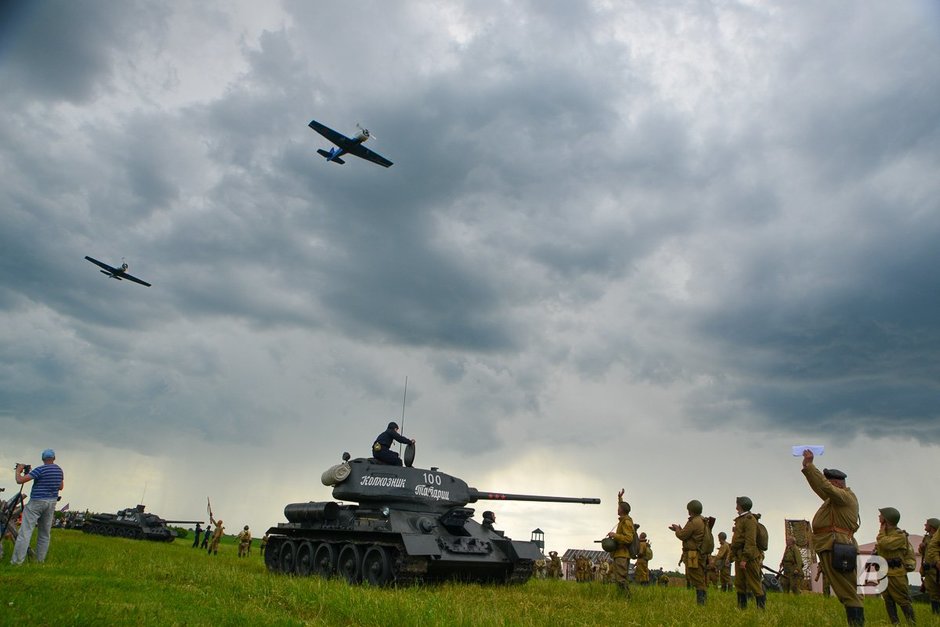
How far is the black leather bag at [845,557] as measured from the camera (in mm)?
7969

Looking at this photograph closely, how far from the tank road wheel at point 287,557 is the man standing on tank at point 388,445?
3105 mm

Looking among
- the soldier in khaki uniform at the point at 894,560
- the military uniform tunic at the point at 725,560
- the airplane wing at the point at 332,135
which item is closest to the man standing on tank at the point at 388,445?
the soldier in khaki uniform at the point at 894,560

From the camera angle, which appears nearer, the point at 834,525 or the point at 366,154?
the point at 834,525

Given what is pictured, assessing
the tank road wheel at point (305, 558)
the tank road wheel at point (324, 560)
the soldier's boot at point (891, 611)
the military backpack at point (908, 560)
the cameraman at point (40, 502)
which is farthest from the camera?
the tank road wheel at point (305, 558)

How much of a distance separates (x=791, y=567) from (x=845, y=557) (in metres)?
12.7

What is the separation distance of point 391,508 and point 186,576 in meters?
4.63

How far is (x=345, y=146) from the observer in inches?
1262

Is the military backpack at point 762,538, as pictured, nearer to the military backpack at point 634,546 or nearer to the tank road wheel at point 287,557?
the military backpack at point 634,546

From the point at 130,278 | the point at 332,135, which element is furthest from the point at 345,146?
the point at 130,278

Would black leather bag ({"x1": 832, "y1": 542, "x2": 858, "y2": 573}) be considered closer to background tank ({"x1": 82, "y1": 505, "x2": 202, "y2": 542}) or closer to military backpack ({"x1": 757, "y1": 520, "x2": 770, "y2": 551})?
military backpack ({"x1": 757, "y1": 520, "x2": 770, "y2": 551})

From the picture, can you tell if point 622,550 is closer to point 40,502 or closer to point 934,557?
point 934,557

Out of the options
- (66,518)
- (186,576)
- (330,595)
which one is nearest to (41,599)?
(330,595)

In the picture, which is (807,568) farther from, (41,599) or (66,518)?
(66,518)

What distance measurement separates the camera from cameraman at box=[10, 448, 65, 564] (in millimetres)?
11586
